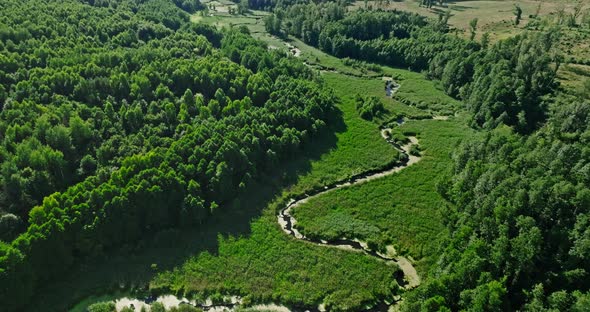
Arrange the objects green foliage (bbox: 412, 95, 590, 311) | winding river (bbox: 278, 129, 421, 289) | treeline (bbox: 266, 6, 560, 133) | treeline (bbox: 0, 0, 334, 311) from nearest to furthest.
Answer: green foliage (bbox: 412, 95, 590, 311) → treeline (bbox: 0, 0, 334, 311) → winding river (bbox: 278, 129, 421, 289) → treeline (bbox: 266, 6, 560, 133)

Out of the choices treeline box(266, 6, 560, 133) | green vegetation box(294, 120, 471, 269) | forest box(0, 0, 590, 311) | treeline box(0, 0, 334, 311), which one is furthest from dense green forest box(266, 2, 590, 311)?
treeline box(0, 0, 334, 311)

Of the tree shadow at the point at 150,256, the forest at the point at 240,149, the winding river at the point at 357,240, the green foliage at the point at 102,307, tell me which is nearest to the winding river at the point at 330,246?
the winding river at the point at 357,240

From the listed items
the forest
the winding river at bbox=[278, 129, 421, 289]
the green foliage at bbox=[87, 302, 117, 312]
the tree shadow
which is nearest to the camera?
the forest

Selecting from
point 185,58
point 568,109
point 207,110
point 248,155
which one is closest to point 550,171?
point 568,109

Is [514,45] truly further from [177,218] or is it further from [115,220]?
[115,220]

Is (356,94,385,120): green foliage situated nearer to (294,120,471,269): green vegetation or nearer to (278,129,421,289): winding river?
(278,129,421,289): winding river

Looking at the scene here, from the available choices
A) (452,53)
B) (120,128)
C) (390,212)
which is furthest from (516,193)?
(452,53)
